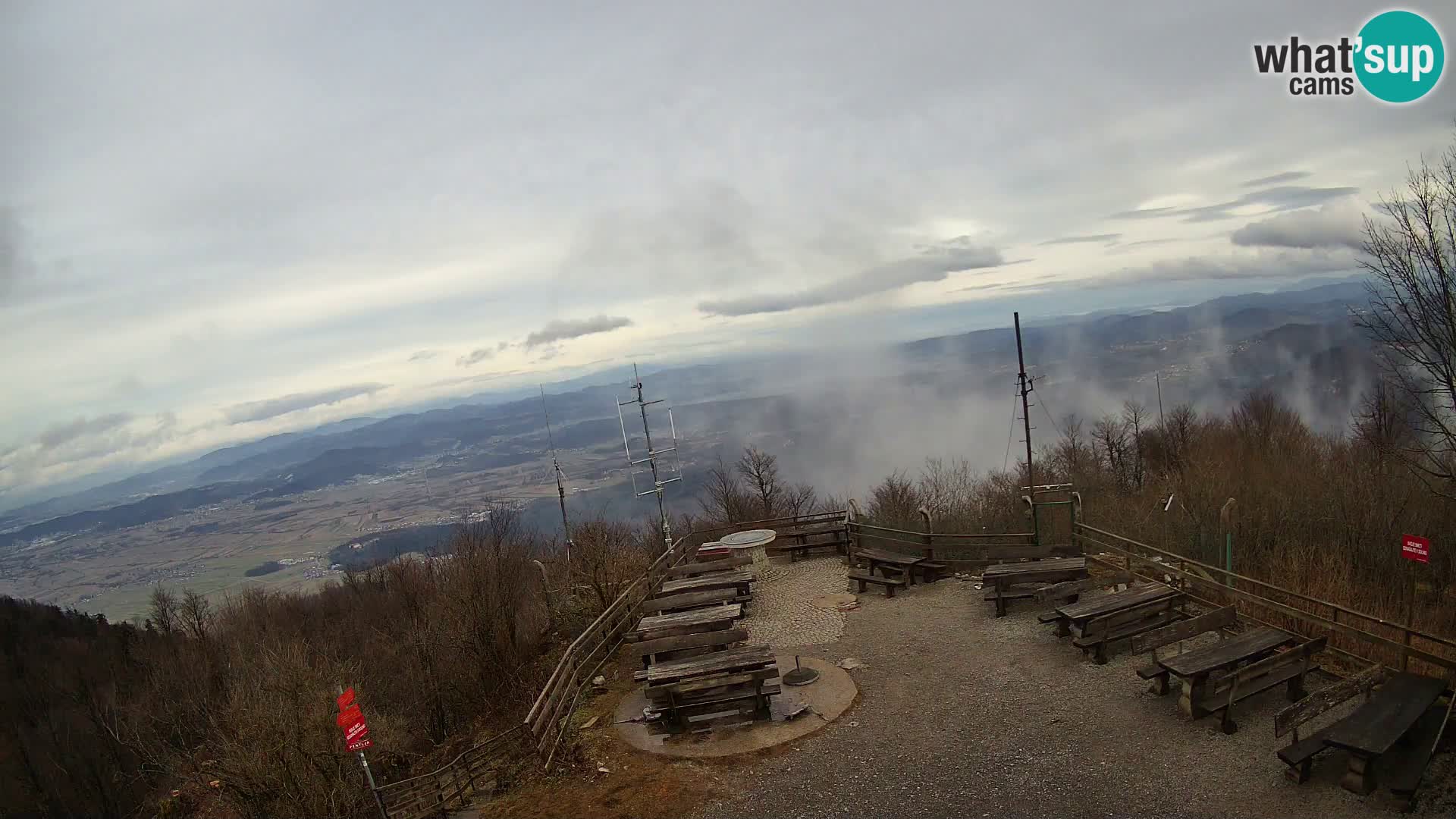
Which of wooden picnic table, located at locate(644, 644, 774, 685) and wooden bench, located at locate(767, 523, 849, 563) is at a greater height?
wooden picnic table, located at locate(644, 644, 774, 685)

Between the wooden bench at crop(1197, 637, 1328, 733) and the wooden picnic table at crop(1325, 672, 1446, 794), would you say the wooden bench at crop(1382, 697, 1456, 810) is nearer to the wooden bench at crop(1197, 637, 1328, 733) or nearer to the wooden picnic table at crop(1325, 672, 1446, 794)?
the wooden picnic table at crop(1325, 672, 1446, 794)

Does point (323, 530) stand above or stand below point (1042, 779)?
below

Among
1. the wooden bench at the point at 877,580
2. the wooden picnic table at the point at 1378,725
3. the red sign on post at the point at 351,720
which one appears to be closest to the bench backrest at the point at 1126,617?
the wooden picnic table at the point at 1378,725

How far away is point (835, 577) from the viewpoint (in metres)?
18.4

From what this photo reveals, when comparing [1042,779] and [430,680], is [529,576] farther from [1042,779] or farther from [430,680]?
[1042,779]

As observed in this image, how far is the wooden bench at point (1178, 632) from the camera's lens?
32.8 feet

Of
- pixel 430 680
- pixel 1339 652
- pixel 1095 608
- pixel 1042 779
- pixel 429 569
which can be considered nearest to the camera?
pixel 1042 779

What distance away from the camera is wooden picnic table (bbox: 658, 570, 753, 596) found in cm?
1600

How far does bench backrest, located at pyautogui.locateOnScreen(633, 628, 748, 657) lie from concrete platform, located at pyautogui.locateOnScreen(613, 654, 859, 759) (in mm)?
865

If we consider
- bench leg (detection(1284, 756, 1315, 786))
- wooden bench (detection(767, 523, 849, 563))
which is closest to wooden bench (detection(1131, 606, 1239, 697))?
bench leg (detection(1284, 756, 1315, 786))

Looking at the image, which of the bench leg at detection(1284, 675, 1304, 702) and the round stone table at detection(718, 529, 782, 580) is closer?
the bench leg at detection(1284, 675, 1304, 702)

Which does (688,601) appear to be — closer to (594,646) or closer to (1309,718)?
(594,646)

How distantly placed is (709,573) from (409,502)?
160767mm

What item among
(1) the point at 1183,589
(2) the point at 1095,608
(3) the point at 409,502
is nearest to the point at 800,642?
(2) the point at 1095,608
